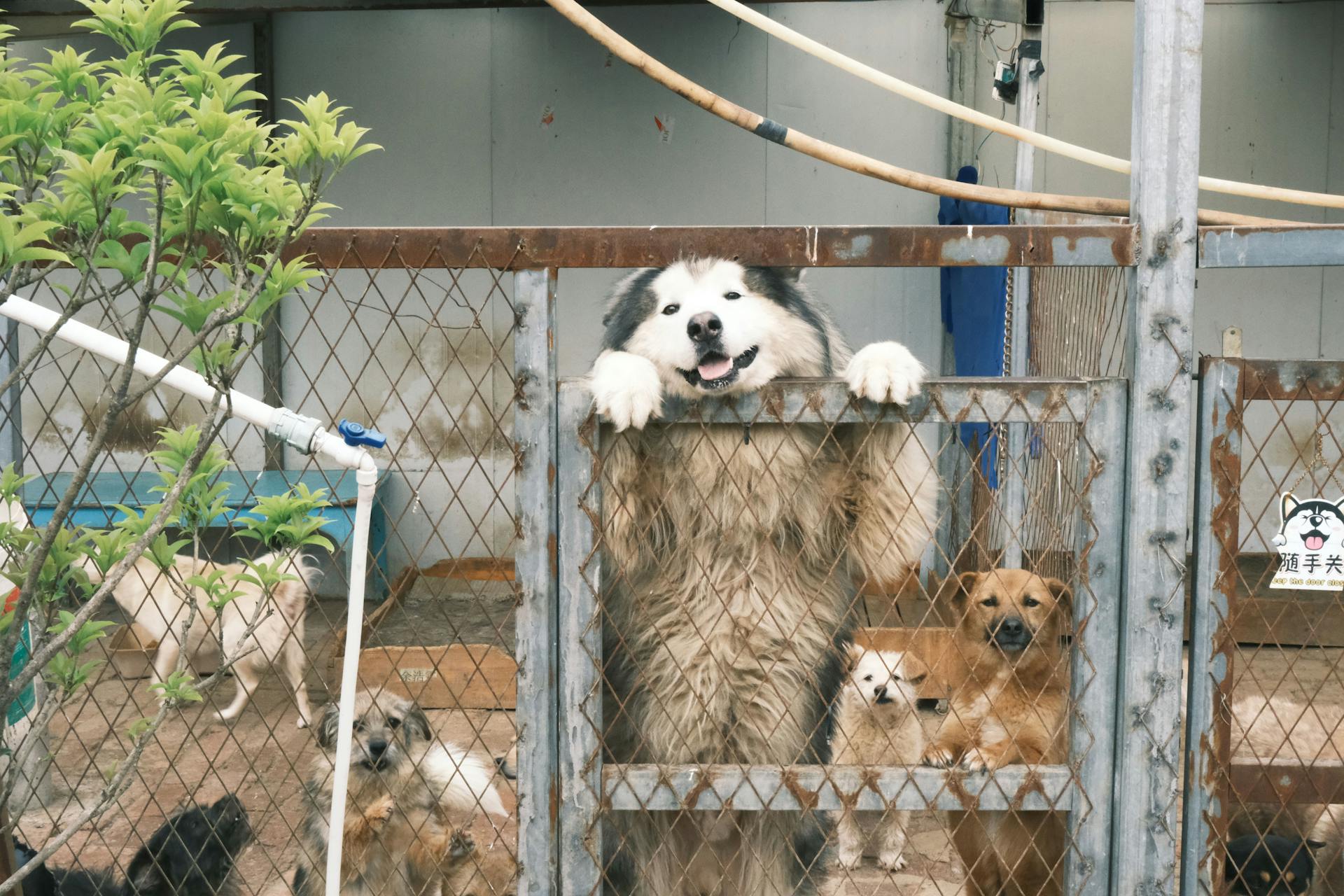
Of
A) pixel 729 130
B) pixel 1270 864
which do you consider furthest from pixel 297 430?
pixel 729 130

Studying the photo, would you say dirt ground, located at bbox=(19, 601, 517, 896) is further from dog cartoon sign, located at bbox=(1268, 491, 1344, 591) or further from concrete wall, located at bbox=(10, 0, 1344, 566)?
dog cartoon sign, located at bbox=(1268, 491, 1344, 591)

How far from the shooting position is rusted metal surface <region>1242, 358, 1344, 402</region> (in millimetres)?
2312

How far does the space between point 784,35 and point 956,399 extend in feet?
2.89

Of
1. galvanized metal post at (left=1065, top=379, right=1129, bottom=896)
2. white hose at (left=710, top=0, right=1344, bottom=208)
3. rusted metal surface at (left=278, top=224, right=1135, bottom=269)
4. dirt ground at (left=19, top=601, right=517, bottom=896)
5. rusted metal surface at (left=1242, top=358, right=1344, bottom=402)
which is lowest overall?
dirt ground at (left=19, top=601, right=517, bottom=896)

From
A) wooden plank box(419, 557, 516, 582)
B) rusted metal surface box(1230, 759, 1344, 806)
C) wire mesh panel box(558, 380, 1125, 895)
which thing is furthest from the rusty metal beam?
wooden plank box(419, 557, 516, 582)

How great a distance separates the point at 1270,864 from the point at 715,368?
1.93 metres

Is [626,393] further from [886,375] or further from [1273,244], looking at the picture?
[1273,244]

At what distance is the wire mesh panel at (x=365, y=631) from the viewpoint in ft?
7.91

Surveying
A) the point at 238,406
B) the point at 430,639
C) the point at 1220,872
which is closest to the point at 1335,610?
the point at 1220,872

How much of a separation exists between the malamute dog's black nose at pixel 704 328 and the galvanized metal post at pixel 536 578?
350 mm

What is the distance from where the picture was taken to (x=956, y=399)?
7.80ft

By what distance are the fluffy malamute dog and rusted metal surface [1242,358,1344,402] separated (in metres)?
0.73

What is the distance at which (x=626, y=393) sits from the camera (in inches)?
93.1

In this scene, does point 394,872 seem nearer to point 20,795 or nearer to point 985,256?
point 20,795
